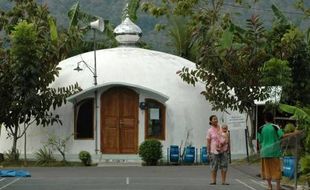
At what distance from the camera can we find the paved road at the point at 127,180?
57.5 feet

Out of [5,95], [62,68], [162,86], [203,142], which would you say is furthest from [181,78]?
[5,95]

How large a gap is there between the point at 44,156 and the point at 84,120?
6.90 feet

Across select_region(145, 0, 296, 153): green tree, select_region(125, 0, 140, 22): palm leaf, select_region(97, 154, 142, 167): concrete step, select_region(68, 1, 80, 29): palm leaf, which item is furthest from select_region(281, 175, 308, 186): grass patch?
select_region(125, 0, 140, 22): palm leaf

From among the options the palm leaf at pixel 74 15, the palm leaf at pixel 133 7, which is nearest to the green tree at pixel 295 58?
the palm leaf at pixel 74 15

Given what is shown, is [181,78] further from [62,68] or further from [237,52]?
[62,68]

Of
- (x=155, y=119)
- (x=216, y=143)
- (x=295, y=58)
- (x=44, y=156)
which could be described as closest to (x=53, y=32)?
(x=44, y=156)

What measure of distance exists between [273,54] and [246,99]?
1.93 metres

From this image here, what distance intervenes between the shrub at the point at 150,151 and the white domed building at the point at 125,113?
940mm

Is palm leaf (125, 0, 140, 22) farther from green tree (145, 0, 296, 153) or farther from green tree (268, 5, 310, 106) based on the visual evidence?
green tree (268, 5, 310, 106)

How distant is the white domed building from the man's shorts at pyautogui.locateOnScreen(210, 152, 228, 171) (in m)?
8.97

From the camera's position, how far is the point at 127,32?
1243 inches

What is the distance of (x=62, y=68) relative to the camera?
98.2ft

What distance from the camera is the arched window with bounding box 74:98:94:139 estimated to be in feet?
92.8

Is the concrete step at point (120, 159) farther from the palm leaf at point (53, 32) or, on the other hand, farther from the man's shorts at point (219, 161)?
the man's shorts at point (219, 161)
